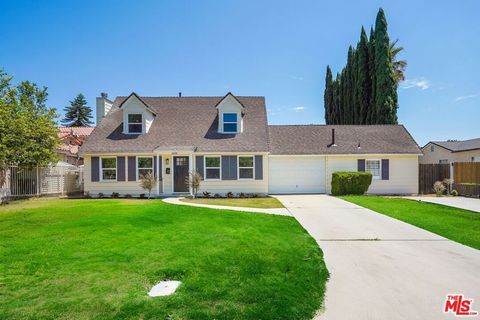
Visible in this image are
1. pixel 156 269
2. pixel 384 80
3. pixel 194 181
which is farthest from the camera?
pixel 384 80

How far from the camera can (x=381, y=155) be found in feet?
64.5

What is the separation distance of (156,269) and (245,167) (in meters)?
13.6

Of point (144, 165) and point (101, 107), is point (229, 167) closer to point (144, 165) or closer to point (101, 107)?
point (144, 165)

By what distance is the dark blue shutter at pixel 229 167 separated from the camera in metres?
18.2

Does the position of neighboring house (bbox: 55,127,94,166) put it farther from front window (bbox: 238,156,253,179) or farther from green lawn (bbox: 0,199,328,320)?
green lawn (bbox: 0,199,328,320)

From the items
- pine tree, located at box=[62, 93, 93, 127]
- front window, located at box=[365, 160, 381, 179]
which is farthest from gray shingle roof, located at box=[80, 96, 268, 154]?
pine tree, located at box=[62, 93, 93, 127]

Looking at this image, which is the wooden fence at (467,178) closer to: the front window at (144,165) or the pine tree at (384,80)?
the pine tree at (384,80)

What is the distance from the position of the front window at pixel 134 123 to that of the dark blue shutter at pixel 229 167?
250 inches

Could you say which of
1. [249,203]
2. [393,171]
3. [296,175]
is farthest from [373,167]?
[249,203]

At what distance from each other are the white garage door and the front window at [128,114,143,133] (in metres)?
9.13

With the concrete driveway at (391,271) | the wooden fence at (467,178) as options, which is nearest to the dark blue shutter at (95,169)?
the concrete driveway at (391,271)

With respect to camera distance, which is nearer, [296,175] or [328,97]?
[296,175]

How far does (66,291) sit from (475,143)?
3254cm

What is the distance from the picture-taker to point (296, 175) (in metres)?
19.9
